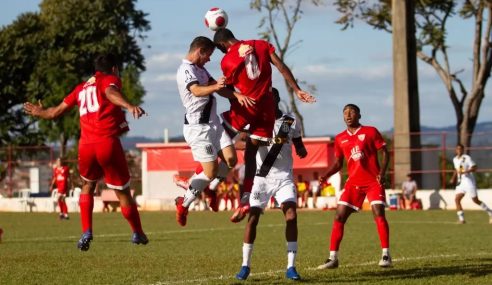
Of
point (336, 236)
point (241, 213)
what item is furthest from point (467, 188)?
point (241, 213)

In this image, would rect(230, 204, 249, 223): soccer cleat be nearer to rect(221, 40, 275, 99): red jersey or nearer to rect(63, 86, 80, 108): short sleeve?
rect(221, 40, 275, 99): red jersey

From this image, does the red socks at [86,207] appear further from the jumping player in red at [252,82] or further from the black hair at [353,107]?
the black hair at [353,107]

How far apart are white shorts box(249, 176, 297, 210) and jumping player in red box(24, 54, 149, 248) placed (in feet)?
4.86

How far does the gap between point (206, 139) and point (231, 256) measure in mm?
4836

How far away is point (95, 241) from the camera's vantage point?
76.9ft

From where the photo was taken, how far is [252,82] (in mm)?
13430

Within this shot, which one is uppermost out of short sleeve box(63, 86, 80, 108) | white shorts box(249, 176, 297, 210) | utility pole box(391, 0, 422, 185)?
utility pole box(391, 0, 422, 185)

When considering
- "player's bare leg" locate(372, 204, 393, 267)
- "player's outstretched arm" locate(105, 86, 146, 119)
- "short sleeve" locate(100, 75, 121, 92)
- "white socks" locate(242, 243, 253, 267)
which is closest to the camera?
"player's outstretched arm" locate(105, 86, 146, 119)

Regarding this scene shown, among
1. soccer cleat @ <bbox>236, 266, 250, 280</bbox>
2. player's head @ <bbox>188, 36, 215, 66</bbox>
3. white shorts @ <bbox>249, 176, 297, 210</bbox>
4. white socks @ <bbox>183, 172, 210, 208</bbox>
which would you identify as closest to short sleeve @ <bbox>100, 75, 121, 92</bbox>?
player's head @ <bbox>188, 36, 215, 66</bbox>

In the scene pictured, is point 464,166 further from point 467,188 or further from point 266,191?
point 266,191

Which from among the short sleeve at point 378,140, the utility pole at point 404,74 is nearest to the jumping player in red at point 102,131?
the short sleeve at point 378,140

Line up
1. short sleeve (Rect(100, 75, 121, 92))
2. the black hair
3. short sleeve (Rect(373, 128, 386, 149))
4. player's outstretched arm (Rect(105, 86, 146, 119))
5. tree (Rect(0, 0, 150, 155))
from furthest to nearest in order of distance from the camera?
tree (Rect(0, 0, 150, 155)) < short sleeve (Rect(373, 128, 386, 149)) < the black hair < short sleeve (Rect(100, 75, 121, 92)) < player's outstretched arm (Rect(105, 86, 146, 119))

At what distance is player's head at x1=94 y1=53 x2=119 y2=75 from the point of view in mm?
13828

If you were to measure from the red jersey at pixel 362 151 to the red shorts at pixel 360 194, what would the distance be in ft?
0.23
